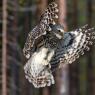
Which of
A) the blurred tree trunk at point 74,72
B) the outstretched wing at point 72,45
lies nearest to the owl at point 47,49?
the outstretched wing at point 72,45

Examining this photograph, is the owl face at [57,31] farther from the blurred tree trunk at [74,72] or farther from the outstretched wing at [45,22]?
the blurred tree trunk at [74,72]

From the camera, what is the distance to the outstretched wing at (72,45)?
2182 millimetres

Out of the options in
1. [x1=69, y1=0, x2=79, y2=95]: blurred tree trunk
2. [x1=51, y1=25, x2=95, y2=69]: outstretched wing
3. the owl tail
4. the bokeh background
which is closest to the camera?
the owl tail

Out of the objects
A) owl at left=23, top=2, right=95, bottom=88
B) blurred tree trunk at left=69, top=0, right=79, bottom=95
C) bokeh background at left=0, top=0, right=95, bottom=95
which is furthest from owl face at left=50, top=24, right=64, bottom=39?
blurred tree trunk at left=69, top=0, right=79, bottom=95

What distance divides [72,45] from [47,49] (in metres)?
0.17

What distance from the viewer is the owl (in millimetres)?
2068

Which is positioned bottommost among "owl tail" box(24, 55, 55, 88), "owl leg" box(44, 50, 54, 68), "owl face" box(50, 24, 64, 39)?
"owl tail" box(24, 55, 55, 88)

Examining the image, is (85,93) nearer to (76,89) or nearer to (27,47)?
(76,89)

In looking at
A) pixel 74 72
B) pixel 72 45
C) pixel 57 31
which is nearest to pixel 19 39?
pixel 74 72

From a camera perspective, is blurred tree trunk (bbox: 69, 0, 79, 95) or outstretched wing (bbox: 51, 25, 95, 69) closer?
A: outstretched wing (bbox: 51, 25, 95, 69)

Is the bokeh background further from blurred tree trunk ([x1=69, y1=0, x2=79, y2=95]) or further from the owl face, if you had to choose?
the owl face

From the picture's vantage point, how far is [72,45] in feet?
7.39

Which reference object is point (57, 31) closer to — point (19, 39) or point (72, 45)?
point (72, 45)

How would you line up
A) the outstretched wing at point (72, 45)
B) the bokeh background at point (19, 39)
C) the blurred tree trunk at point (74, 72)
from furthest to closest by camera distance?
the blurred tree trunk at point (74, 72), the bokeh background at point (19, 39), the outstretched wing at point (72, 45)
